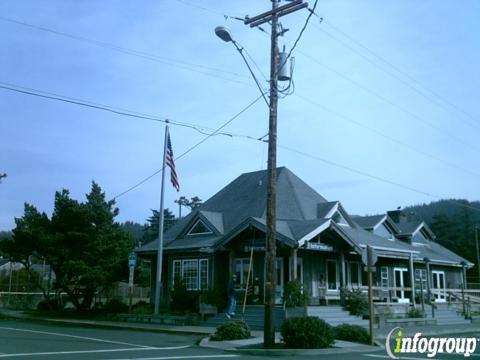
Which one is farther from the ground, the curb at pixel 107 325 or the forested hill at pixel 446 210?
the forested hill at pixel 446 210

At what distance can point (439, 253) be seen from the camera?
137ft

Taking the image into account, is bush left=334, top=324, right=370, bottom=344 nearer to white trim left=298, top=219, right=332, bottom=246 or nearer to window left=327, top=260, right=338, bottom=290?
white trim left=298, top=219, right=332, bottom=246

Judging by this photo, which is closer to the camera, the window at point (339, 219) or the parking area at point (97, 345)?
the parking area at point (97, 345)

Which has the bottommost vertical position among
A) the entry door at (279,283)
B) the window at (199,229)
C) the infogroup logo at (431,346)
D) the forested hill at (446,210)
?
the infogroup logo at (431,346)

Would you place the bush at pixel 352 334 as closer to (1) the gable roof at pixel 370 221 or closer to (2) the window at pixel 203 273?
(2) the window at pixel 203 273

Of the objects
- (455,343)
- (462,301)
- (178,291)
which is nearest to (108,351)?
(455,343)

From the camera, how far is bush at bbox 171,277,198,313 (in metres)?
28.8

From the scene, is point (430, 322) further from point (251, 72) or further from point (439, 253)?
point (251, 72)

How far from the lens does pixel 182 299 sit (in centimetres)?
2878

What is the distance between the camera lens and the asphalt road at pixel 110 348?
1388 centimetres

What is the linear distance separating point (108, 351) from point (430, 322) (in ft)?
61.2

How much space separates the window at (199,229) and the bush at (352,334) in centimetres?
1384

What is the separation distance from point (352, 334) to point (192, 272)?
13991 millimetres

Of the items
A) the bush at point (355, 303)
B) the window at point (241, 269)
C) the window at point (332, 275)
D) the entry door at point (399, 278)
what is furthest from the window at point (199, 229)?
the entry door at point (399, 278)
